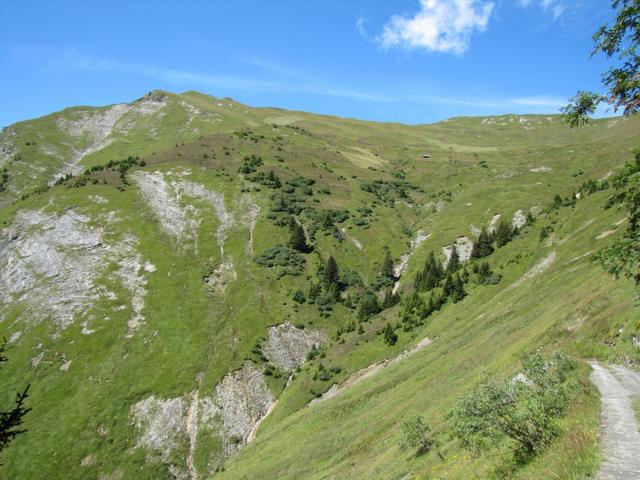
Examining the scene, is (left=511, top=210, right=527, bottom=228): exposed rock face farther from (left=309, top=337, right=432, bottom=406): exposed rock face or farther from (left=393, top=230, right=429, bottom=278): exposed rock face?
(left=309, top=337, right=432, bottom=406): exposed rock face

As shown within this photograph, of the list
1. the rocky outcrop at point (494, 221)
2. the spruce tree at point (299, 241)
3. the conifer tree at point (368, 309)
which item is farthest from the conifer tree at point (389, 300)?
the rocky outcrop at point (494, 221)

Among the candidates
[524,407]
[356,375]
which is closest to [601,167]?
→ [356,375]

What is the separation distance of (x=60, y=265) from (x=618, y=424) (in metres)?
119

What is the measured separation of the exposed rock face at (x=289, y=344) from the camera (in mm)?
90875

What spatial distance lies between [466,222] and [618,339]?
112249 millimetres

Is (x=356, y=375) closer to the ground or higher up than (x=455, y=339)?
closer to the ground

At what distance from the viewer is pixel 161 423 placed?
76.9m

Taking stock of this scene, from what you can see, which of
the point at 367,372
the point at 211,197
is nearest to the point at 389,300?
the point at 367,372

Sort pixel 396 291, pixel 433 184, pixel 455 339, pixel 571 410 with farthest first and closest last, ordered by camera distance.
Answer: pixel 433 184 < pixel 396 291 < pixel 455 339 < pixel 571 410

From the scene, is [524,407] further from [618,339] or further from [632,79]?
[618,339]

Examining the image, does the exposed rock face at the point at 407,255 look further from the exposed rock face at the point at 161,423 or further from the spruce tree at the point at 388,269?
the exposed rock face at the point at 161,423

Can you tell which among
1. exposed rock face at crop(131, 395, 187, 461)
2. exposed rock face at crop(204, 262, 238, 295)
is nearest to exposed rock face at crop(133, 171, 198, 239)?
exposed rock face at crop(204, 262, 238, 295)

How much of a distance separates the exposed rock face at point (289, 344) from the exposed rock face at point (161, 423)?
20.2m

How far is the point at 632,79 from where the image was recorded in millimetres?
14469
